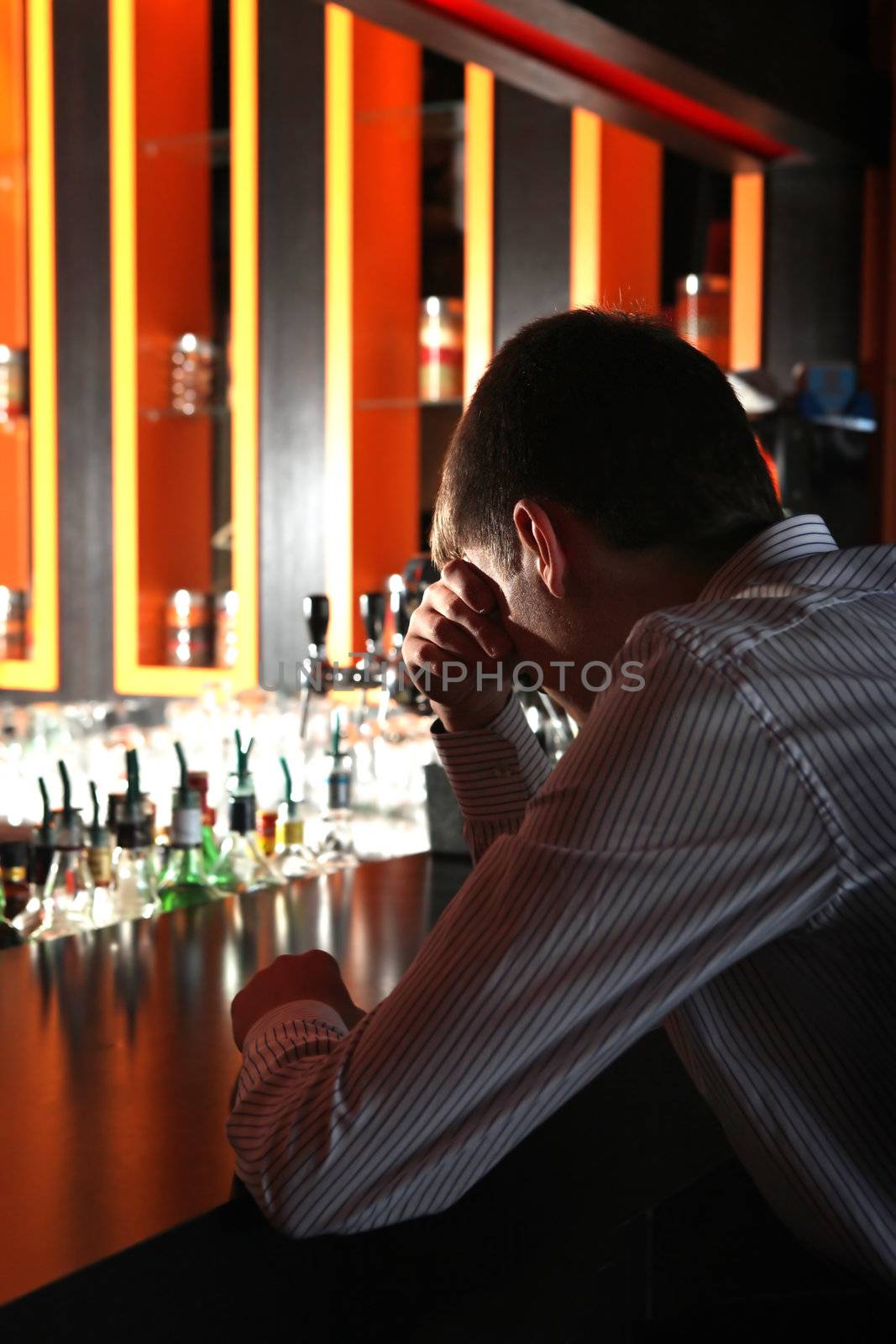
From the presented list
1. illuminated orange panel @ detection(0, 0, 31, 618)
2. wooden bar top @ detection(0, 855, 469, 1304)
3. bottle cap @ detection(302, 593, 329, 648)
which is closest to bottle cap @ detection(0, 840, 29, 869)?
wooden bar top @ detection(0, 855, 469, 1304)

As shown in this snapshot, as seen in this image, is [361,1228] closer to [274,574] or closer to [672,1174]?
[672,1174]

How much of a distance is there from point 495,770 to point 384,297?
2.37 meters

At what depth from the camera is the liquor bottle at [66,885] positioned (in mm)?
1938

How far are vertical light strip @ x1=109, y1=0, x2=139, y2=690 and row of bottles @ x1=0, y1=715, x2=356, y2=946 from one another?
1.75 m

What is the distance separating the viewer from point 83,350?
4.09m

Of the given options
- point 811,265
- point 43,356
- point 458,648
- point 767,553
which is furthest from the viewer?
point 43,356

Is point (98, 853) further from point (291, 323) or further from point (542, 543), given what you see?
point (291, 323)

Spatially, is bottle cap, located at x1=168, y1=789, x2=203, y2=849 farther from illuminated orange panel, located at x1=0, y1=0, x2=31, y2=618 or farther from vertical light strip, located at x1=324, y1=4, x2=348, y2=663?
illuminated orange panel, located at x1=0, y1=0, x2=31, y2=618

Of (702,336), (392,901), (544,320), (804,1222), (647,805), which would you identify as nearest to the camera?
(647,805)

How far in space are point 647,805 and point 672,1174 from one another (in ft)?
1.33

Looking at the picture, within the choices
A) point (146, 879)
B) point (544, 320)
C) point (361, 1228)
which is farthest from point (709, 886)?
point (146, 879)

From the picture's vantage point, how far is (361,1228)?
3.06 ft

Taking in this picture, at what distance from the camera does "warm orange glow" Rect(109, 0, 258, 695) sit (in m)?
3.72

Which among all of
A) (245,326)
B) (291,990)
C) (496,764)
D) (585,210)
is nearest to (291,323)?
(245,326)
